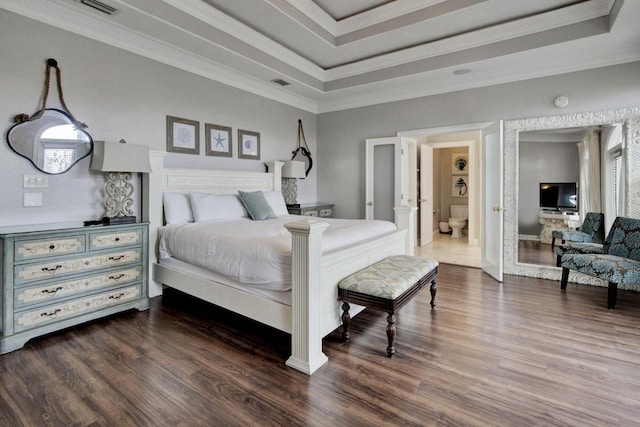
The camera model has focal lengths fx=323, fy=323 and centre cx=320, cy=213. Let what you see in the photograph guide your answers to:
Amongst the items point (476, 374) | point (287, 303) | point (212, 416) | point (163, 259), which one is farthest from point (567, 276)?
point (163, 259)

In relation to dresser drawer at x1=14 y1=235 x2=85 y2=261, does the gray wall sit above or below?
above

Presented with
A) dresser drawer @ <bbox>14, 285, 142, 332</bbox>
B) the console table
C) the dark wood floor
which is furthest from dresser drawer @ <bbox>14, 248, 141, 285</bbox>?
the console table

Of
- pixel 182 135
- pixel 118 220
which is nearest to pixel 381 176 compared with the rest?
pixel 182 135

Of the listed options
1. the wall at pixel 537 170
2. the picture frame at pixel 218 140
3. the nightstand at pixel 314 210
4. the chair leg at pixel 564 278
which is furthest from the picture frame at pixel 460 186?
the picture frame at pixel 218 140

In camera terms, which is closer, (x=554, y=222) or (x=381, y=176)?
(x=554, y=222)

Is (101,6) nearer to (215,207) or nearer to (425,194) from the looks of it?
(215,207)

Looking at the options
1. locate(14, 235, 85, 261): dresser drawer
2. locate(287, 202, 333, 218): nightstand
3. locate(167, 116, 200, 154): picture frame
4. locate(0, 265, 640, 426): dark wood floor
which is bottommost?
locate(0, 265, 640, 426): dark wood floor

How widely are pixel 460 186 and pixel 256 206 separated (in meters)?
6.23

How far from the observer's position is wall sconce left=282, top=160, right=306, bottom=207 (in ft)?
16.7

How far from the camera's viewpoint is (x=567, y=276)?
366 centimetres

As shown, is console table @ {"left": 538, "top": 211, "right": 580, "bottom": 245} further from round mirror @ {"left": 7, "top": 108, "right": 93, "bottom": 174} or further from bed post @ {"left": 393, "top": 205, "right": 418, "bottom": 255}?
round mirror @ {"left": 7, "top": 108, "right": 93, "bottom": 174}

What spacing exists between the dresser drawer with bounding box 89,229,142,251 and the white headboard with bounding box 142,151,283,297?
290 mm

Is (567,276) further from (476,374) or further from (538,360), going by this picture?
(476,374)

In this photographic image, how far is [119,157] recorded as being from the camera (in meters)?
2.99
